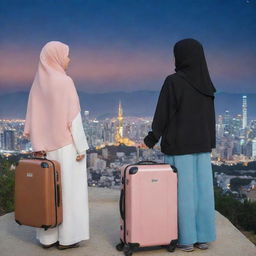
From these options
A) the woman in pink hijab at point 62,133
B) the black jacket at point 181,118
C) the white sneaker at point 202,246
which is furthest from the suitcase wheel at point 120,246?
the black jacket at point 181,118

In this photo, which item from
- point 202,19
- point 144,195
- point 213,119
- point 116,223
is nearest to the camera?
point 144,195

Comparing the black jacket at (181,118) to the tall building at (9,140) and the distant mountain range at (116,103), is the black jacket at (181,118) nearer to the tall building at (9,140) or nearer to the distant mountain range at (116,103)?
the tall building at (9,140)

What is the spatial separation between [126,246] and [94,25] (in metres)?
5.64

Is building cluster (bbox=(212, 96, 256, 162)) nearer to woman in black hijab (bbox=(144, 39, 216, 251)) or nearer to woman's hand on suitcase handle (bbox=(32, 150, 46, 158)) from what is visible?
woman in black hijab (bbox=(144, 39, 216, 251))

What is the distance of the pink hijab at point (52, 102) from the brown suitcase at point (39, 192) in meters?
0.19

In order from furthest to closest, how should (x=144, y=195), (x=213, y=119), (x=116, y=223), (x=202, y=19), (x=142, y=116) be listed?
(x=202, y=19) → (x=142, y=116) → (x=116, y=223) → (x=213, y=119) → (x=144, y=195)

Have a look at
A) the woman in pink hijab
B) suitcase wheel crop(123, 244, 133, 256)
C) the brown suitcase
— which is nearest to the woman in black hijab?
suitcase wheel crop(123, 244, 133, 256)

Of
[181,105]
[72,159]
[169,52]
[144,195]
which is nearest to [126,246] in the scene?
[144,195]

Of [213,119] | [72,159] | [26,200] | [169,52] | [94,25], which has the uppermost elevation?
[94,25]

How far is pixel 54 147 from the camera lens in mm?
3586

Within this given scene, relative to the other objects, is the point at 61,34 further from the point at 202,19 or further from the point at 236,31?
the point at 236,31

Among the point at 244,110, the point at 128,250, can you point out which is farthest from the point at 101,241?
the point at 244,110

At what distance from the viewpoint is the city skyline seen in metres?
8.27

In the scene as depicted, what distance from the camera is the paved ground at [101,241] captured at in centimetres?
364
